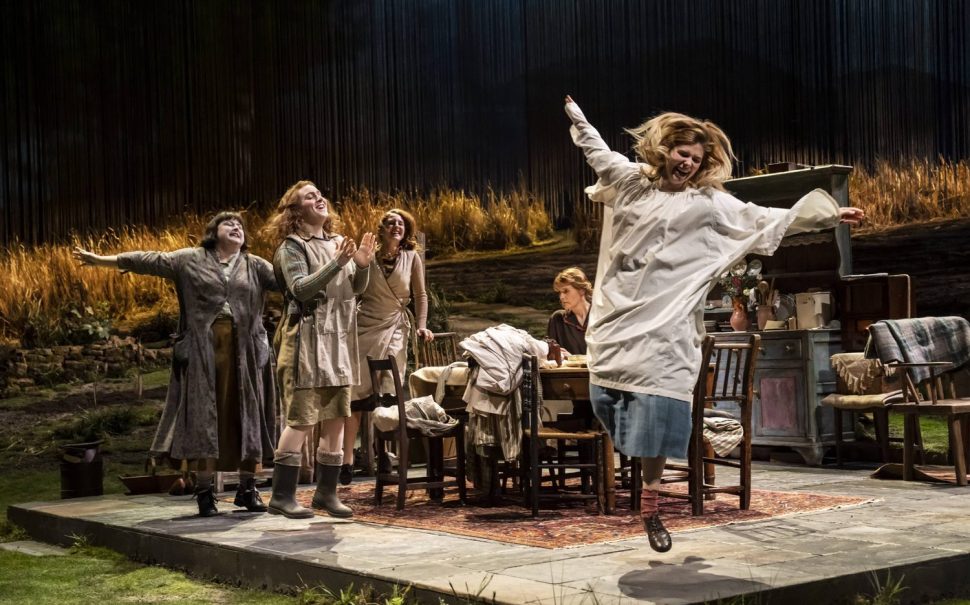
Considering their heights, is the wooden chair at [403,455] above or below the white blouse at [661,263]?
below

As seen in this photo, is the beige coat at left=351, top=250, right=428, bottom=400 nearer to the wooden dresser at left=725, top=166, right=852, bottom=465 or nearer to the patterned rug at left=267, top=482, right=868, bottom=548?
the patterned rug at left=267, top=482, right=868, bottom=548

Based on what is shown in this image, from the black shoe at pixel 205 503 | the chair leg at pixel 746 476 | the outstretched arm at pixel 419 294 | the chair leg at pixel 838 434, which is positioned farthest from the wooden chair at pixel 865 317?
the black shoe at pixel 205 503

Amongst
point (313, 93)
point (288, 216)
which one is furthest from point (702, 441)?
point (313, 93)

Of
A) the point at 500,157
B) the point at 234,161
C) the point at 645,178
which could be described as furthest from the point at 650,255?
the point at 234,161

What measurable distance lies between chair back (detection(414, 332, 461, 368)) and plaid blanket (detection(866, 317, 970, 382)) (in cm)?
238

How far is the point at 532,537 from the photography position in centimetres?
415

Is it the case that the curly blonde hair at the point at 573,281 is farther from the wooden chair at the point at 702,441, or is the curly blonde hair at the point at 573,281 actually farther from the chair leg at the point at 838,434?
the chair leg at the point at 838,434

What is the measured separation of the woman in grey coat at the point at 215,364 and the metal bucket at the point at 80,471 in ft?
4.38

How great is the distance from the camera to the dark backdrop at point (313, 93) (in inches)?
412

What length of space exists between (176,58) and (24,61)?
1.40 m

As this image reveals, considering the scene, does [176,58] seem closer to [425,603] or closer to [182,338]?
[182,338]

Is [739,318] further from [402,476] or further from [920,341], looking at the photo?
[402,476]

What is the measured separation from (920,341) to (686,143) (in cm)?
295

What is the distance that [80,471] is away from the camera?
6.02 metres
